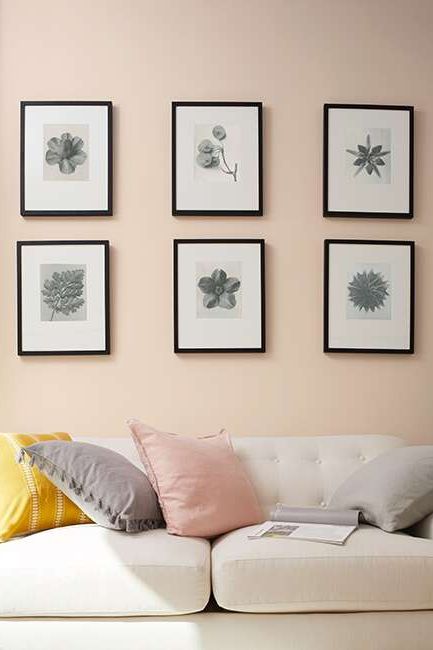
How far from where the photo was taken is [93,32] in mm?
3951

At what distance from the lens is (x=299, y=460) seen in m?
3.57

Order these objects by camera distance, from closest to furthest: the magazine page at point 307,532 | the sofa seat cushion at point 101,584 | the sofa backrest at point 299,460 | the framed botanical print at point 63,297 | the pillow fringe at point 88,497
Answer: the sofa seat cushion at point 101,584 → the magazine page at point 307,532 → the pillow fringe at point 88,497 → the sofa backrest at point 299,460 → the framed botanical print at point 63,297

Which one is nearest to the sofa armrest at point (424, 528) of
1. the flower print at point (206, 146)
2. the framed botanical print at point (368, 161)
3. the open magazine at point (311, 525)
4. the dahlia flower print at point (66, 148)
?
the open magazine at point (311, 525)

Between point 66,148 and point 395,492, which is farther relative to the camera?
point 66,148

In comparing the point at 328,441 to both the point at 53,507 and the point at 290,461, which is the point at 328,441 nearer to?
the point at 290,461

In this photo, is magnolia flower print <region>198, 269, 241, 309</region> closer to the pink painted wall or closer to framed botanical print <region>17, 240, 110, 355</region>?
the pink painted wall

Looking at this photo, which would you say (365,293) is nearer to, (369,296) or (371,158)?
(369,296)

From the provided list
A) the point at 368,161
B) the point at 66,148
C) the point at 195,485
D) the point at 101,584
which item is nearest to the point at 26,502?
the point at 101,584

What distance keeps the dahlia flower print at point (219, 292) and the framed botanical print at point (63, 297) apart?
0.42 m

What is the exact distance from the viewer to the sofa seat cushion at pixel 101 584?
108 inches

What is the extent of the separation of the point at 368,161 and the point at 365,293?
607mm

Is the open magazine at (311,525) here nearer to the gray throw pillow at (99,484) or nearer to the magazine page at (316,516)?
the magazine page at (316,516)

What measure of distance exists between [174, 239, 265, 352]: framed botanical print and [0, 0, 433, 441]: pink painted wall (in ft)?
0.20

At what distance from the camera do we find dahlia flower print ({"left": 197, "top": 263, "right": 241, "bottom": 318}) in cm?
391
